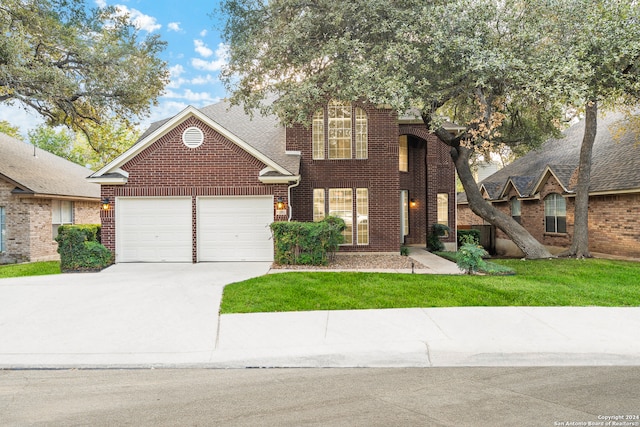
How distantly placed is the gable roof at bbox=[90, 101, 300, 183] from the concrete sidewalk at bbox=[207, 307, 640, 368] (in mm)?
6662

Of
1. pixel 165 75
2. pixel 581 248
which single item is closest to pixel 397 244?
pixel 581 248

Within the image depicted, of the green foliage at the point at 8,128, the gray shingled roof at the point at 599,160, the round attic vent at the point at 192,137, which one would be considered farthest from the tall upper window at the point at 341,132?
the green foliage at the point at 8,128

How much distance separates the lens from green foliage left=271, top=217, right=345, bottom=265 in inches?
434

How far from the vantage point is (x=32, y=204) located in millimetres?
14953

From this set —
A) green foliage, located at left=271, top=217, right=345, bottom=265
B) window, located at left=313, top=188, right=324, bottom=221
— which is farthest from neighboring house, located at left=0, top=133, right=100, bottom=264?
window, located at left=313, top=188, right=324, bottom=221

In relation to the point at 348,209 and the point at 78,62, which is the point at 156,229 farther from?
the point at 78,62

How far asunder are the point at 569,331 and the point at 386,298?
3093 mm

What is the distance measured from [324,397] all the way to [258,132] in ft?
44.3

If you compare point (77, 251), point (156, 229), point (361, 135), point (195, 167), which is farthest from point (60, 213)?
point (361, 135)

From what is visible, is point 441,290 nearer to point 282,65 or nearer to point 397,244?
point 397,244

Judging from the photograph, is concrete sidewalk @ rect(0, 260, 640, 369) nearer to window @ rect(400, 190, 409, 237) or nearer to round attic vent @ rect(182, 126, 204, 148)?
round attic vent @ rect(182, 126, 204, 148)

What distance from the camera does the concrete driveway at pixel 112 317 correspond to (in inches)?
189

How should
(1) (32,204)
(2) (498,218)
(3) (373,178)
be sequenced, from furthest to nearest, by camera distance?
(1) (32,204), (2) (498,218), (3) (373,178)

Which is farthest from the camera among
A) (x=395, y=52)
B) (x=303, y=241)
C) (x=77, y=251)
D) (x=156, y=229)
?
(x=156, y=229)
